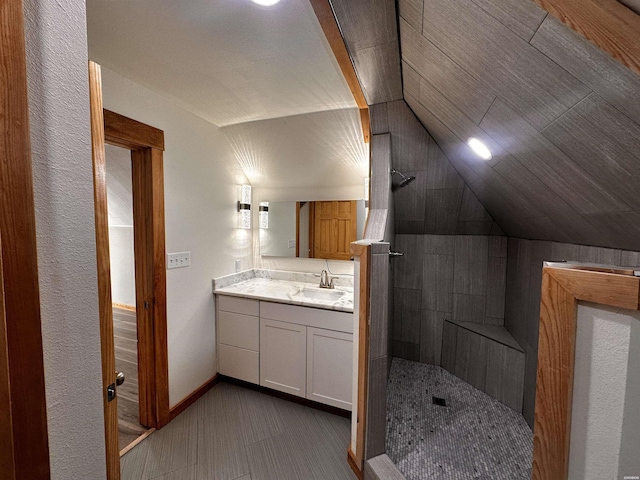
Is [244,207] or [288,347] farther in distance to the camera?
[244,207]

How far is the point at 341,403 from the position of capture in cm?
201

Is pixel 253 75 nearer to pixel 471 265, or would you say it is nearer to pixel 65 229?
pixel 65 229

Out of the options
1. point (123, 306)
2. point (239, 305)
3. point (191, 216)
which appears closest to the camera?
point (191, 216)

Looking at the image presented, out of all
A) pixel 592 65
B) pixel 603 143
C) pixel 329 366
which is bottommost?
pixel 329 366

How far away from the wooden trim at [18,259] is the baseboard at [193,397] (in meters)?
1.86

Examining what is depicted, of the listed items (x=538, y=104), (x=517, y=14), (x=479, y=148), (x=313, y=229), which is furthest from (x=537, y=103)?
(x=313, y=229)

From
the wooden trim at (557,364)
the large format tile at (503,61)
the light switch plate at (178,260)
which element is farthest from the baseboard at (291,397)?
the large format tile at (503,61)

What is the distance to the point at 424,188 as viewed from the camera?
2098mm

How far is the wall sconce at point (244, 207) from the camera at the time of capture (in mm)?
2664

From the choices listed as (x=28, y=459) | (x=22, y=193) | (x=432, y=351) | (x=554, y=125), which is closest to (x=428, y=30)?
(x=554, y=125)

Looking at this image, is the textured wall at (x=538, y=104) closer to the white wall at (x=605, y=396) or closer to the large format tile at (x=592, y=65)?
the large format tile at (x=592, y=65)

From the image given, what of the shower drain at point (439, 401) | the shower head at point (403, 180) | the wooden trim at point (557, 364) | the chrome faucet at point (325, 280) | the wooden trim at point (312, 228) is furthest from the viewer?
the wooden trim at point (312, 228)

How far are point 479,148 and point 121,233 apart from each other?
4.38 meters

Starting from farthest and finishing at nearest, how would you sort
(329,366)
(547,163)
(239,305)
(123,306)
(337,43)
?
(123,306) → (239,305) → (329,366) → (337,43) → (547,163)
